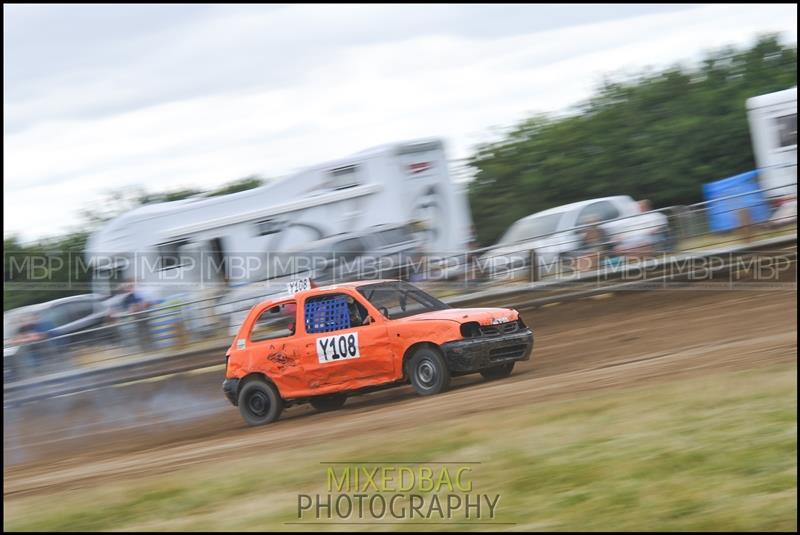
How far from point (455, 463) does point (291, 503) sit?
1.29m

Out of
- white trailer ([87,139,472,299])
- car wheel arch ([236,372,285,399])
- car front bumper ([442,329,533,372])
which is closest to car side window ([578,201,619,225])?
white trailer ([87,139,472,299])

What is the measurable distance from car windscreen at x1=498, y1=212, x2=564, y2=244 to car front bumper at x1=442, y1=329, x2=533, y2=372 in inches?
259

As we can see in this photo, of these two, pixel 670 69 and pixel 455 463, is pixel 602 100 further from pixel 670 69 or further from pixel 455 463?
pixel 455 463

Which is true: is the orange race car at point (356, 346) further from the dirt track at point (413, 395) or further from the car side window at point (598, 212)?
the car side window at point (598, 212)

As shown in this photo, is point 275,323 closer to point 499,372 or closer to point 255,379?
point 255,379

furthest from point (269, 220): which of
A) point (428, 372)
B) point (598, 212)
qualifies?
point (428, 372)

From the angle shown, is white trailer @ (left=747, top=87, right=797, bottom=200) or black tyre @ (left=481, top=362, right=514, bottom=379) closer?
black tyre @ (left=481, top=362, right=514, bottom=379)

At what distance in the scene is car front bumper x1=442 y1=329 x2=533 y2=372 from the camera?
10.6 meters

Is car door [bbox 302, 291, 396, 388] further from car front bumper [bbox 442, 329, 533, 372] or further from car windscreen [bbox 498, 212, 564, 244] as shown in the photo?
car windscreen [bbox 498, 212, 564, 244]

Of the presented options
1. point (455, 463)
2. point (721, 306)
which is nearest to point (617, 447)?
point (455, 463)

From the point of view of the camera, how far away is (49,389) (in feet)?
55.4

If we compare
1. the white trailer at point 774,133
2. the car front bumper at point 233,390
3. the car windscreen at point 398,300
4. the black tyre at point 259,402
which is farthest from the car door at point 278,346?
the white trailer at point 774,133

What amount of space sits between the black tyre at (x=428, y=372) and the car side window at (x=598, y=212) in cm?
724

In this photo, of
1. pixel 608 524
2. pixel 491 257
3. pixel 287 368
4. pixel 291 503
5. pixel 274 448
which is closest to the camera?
pixel 608 524
